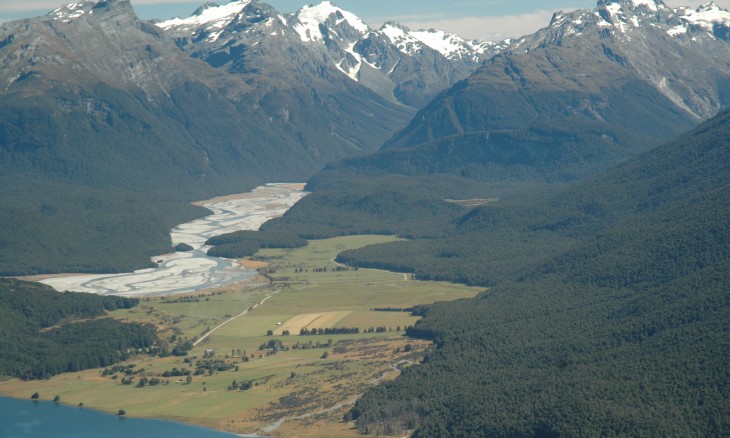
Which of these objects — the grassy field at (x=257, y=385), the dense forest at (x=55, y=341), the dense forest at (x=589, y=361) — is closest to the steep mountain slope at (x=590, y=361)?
the dense forest at (x=589, y=361)

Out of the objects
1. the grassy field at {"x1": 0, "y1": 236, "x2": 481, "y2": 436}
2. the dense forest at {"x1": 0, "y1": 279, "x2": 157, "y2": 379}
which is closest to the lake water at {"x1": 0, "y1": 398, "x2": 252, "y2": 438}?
the grassy field at {"x1": 0, "y1": 236, "x2": 481, "y2": 436}

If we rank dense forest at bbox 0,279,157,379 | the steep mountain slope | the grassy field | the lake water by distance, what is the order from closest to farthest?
the steep mountain slope
the lake water
the grassy field
dense forest at bbox 0,279,157,379

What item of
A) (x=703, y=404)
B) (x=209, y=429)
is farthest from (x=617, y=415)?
(x=209, y=429)

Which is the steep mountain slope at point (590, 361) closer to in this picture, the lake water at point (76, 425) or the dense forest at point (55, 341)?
the lake water at point (76, 425)

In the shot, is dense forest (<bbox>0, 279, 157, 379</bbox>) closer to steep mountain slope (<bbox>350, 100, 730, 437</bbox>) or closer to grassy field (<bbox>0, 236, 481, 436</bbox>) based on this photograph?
grassy field (<bbox>0, 236, 481, 436</bbox>)

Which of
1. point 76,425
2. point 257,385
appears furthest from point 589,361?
point 76,425
